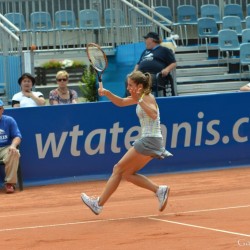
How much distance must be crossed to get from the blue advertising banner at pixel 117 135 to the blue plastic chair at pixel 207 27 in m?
6.42

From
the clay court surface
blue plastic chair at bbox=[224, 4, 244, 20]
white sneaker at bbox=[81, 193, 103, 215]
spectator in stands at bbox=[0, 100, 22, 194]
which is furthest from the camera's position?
blue plastic chair at bbox=[224, 4, 244, 20]

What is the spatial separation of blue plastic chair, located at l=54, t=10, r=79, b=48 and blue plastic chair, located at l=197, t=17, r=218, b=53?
127 inches

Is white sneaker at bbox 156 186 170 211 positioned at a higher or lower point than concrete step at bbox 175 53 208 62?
lower

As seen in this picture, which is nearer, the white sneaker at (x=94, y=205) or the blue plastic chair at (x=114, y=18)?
the white sneaker at (x=94, y=205)

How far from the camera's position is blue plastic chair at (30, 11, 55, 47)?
2095 cm

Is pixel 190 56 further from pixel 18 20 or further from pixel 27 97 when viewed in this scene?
pixel 27 97

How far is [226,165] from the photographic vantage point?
1628 cm

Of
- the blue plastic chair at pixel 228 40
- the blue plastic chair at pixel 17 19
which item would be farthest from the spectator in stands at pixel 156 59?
the blue plastic chair at pixel 228 40

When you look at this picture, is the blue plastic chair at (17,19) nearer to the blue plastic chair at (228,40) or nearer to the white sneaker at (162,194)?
the blue plastic chair at (228,40)

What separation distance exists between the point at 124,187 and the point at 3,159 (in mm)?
1977

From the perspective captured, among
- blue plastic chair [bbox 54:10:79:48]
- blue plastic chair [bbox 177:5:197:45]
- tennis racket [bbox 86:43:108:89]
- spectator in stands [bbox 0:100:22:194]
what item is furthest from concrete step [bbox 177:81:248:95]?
tennis racket [bbox 86:43:108:89]

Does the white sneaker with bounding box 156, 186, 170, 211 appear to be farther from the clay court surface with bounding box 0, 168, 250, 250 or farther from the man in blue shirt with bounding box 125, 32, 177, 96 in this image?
the man in blue shirt with bounding box 125, 32, 177, 96

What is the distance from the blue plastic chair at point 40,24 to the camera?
825 inches

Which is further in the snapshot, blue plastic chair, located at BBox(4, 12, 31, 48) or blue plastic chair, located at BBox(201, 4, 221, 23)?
blue plastic chair, located at BBox(201, 4, 221, 23)
